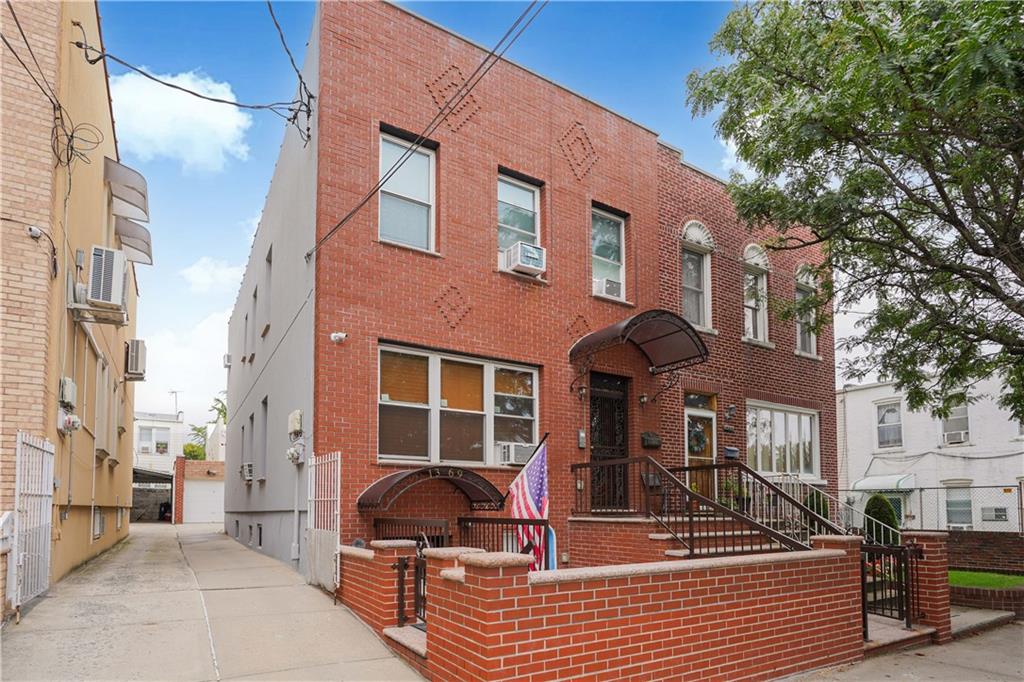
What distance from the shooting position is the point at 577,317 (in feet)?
40.9

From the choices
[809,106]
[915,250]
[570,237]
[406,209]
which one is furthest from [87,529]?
[915,250]

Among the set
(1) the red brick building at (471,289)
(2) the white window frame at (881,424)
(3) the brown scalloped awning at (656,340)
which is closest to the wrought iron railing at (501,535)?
(1) the red brick building at (471,289)

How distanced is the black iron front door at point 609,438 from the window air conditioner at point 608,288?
140cm

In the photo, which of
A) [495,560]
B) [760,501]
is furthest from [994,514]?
[495,560]

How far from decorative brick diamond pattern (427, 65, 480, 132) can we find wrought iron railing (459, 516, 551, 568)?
5.80 metres

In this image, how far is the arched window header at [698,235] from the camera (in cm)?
1476

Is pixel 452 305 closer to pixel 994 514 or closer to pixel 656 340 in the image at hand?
pixel 656 340

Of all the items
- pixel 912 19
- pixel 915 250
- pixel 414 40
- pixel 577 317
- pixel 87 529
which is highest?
pixel 414 40

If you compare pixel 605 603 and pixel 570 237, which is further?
pixel 570 237

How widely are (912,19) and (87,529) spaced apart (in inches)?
528

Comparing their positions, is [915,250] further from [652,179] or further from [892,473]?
[892,473]

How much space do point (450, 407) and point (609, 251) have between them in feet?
14.7

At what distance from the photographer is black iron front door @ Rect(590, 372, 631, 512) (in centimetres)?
1210

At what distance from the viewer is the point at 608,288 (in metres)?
13.2
